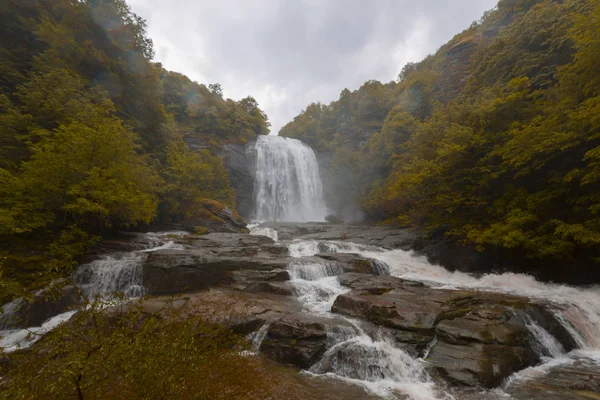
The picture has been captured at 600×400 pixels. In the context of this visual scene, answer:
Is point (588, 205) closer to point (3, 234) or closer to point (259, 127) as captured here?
point (3, 234)

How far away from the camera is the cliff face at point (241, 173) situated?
34.2 m

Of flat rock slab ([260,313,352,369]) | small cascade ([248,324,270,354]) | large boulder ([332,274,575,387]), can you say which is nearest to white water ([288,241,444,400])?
flat rock slab ([260,313,352,369])

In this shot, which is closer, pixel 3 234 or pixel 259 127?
pixel 3 234

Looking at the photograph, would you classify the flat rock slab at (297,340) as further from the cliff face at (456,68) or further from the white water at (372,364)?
the cliff face at (456,68)

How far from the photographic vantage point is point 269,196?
114ft

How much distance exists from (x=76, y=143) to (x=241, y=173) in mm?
23709

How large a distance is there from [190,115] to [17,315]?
3430 centimetres

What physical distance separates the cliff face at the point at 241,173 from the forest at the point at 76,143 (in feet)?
20.0

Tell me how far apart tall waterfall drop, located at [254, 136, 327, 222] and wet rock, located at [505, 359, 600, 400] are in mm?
29498

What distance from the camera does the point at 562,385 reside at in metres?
5.75

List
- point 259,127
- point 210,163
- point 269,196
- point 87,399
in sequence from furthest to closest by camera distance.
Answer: point 259,127, point 269,196, point 210,163, point 87,399

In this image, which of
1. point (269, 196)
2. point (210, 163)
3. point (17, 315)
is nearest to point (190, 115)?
point (210, 163)

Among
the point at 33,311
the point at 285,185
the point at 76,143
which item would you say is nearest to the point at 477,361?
the point at 33,311

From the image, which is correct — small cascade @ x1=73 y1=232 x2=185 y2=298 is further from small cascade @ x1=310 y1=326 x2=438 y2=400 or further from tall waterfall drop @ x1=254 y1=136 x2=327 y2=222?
tall waterfall drop @ x1=254 y1=136 x2=327 y2=222
